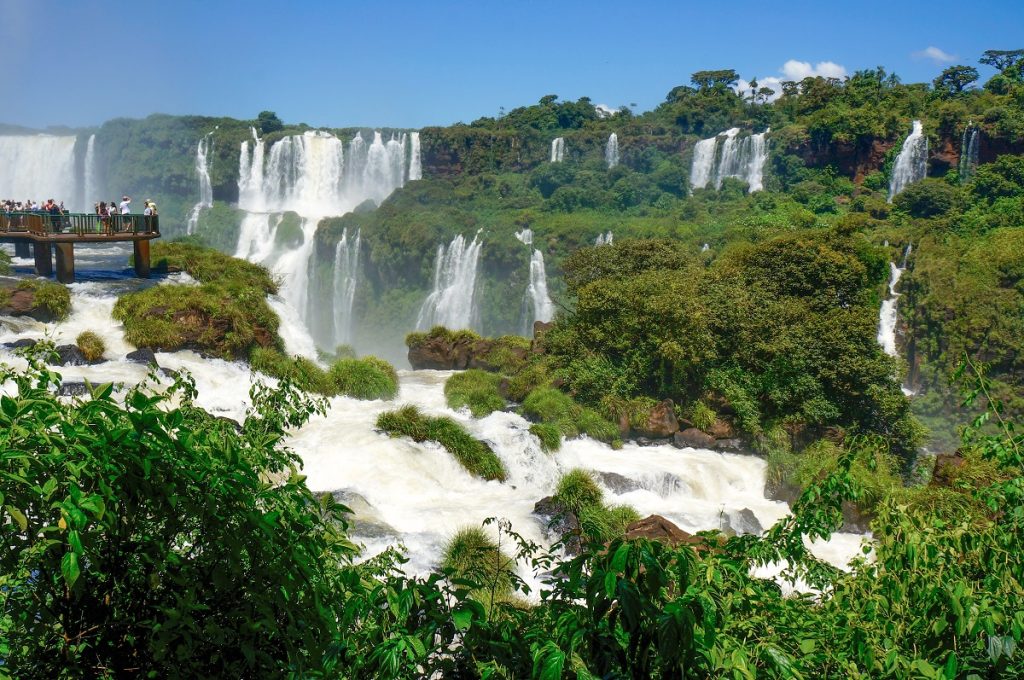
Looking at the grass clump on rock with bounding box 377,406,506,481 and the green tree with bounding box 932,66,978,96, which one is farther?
the green tree with bounding box 932,66,978,96

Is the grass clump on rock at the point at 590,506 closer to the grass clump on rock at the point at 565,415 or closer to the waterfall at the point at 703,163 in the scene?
the grass clump on rock at the point at 565,415

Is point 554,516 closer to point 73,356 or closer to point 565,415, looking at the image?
point 565,415

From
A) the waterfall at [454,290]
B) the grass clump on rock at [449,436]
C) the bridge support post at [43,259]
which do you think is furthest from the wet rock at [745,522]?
the waterfall at [454,290]

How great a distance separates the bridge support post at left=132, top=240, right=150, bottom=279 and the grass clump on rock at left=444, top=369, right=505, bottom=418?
Result: 365 inches

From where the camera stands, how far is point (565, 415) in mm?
18781

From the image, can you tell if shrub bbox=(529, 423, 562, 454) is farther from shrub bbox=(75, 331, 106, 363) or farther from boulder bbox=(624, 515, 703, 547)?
shrub bbox=(75, 331, 106, 363)

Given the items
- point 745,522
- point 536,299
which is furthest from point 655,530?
point 536,299

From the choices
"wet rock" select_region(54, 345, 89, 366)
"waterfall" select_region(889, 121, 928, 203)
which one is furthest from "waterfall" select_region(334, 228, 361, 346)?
"waterfall" select_region(889, 121, 928, 203)

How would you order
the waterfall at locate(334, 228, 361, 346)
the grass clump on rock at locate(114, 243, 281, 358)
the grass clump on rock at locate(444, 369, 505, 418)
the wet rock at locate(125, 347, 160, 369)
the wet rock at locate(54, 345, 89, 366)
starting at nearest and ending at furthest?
the wet rock at locate(54, 345, 89, 366), the wet rock at locate(125, 347, 160, 369), the grass clump on rock at locate(114, 243, 281, 358), the grass clump on rock at locate(444, 369, 505, 418), the waterfall at locate(334, 228, 361, 346)

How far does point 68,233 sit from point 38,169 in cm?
3358

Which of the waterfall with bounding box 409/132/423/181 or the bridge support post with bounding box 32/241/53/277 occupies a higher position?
the waterfall with bounding box 409/132/423/181

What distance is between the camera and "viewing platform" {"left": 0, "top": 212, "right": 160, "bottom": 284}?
65.0 feet

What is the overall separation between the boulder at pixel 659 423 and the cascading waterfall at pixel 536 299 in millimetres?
14868

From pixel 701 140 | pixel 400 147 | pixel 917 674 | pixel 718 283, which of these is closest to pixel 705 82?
pixel 701 140
